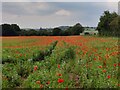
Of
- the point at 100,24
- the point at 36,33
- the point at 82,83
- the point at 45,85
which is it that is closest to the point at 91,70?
the point at 82,83

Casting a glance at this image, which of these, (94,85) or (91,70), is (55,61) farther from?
(94,85)

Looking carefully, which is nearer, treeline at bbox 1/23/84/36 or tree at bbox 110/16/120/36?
treeline at bbox 1/23/84/36

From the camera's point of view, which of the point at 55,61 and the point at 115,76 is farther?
the point at 55,61

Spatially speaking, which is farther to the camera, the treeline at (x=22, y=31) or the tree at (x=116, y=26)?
the tree at (x=116, y=26)

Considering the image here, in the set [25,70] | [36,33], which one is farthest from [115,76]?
[36,33]

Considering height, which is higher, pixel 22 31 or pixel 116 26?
pixel 116 26

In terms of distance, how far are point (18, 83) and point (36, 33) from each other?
32.4 m

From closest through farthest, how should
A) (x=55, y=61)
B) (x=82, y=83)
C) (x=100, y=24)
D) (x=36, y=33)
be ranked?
1. (x=82, y=83)
2. (x=55, y=61)
3. (x=36, y=33)
4. (x=100, y=24)

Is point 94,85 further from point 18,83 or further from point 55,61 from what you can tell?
point 55,61

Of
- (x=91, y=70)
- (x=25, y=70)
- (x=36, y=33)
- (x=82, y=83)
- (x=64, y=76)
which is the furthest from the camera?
(x=36, y=33)

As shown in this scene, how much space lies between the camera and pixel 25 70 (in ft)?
32.0

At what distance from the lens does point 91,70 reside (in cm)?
835

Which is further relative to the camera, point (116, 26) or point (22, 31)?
point (116, 26)

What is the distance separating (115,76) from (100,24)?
51.9 metres
